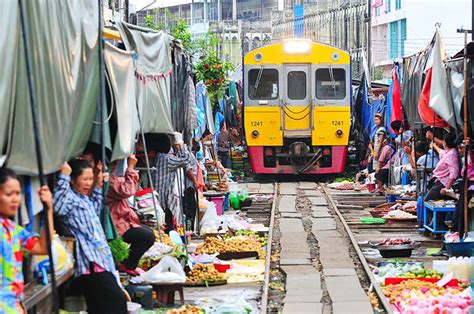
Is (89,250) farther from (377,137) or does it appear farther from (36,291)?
(377,137)

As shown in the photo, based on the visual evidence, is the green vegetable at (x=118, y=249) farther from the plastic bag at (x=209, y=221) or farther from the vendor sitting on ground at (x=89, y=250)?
the plastic bag at (x=209, y=221)

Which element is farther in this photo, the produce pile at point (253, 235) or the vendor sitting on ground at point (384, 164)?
the vendor sitting on ground at point (384, 164)

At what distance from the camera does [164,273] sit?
31.6 feet

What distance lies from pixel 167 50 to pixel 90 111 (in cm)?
427

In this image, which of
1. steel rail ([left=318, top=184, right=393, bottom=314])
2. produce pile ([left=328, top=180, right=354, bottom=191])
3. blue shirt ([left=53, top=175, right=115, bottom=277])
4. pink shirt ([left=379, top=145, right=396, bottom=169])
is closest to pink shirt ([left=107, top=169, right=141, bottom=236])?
blue shirt ([left=53, top=175, right=115, bottom=277])

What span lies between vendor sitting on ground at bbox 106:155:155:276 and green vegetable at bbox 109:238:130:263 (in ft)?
2.26

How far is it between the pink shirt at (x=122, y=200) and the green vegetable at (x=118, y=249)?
0.69 meters

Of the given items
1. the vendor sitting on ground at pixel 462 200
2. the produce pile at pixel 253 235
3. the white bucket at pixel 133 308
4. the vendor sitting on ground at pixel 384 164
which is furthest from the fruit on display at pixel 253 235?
the vendor sitting on ground at pixel 384 164

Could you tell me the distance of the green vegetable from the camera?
8.52 meters

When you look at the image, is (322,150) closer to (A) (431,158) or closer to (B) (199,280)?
(A) (431,158)

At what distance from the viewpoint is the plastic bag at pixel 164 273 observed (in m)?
9.48

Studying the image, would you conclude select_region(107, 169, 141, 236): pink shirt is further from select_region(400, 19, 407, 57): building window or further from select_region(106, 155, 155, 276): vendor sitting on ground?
select_region(400, 19, 407, 57): building window

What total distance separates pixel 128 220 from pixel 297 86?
50.6 ft

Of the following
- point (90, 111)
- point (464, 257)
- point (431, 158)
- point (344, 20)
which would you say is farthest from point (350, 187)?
point (344, 20)
